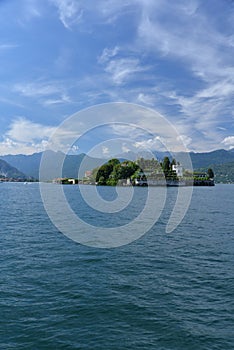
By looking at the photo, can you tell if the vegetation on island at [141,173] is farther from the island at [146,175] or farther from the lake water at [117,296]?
the lake water at [117,296]

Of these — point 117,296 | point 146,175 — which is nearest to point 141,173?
point 146,175

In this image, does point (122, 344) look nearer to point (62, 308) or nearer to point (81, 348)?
point (81, 348)

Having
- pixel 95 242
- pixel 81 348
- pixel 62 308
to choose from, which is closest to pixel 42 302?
pixel 62 308

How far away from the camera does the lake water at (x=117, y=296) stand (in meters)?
8.42

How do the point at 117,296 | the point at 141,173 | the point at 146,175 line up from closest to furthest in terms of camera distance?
the point at 117,296 < the point at 146,175 < the point at 141,173

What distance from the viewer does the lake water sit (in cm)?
842

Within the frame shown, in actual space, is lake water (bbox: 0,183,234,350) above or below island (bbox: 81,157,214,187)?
below

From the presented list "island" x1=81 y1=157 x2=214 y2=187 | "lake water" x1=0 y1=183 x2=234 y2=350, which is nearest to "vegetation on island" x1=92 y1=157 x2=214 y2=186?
"island" x1=81 y1=157 x2=214 y2=187

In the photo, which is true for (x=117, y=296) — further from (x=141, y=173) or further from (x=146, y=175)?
(x=141, y=173)

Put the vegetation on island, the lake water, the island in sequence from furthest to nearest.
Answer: the vegetation on island < the island < the lake water

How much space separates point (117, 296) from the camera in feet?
36.9

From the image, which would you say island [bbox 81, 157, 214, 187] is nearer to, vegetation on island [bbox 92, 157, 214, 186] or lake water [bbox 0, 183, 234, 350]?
vegetation on island [bbox 92, 157, 214, 186]

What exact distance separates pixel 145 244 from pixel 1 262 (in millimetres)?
9018

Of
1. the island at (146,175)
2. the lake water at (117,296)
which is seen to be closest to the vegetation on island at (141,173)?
the island at (146,175)
